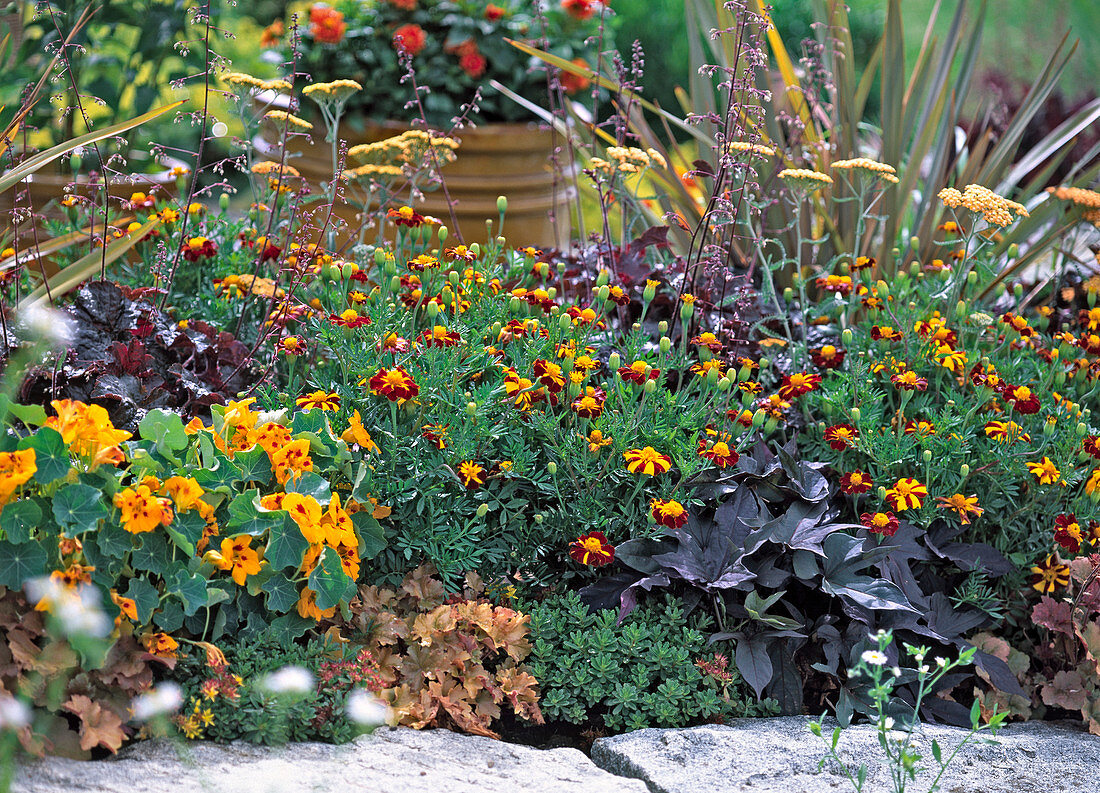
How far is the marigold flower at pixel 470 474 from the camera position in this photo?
1.86m

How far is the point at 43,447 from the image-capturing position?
1.47 metres

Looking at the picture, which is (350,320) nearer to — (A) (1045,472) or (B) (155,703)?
(B) (155,703)

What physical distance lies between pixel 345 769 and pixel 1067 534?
4.75 feet

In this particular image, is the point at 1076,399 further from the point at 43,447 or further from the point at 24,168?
the point at 24,168

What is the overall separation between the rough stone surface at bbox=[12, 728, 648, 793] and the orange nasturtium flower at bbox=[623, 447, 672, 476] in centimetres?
51

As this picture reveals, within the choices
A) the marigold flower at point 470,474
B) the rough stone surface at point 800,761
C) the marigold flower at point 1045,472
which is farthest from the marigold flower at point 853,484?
the marigold flower at point 470,474

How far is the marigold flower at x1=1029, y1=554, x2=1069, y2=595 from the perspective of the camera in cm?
205

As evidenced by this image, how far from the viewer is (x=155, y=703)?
120 centimetres

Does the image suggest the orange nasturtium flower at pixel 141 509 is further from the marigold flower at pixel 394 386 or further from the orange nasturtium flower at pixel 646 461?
the orange nasturtium flower at pixel 646 461

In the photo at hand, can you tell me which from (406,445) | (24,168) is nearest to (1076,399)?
(406,445)

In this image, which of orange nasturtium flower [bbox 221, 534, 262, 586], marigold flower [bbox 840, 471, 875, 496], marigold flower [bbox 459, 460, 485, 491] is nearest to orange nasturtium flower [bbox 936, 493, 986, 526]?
marigold flower [bbox 840, 471, 875, 496]

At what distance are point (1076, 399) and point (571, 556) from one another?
1.42 m

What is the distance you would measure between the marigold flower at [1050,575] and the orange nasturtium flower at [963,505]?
0.18 m

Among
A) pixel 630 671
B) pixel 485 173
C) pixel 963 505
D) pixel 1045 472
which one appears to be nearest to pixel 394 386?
pixel 630 671
